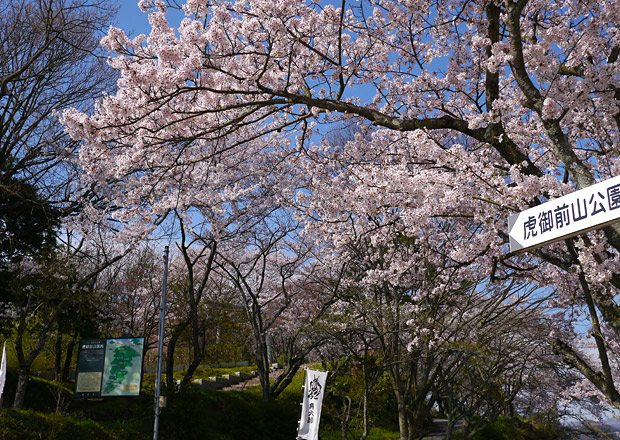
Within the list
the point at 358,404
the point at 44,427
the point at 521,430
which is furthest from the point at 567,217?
the point at 521,430

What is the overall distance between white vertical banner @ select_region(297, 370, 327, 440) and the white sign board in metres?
8.48

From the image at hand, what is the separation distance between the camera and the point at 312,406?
10.8 meters

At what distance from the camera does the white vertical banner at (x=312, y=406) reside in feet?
34.9

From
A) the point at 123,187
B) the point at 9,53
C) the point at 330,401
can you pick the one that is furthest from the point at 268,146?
the point at 330,401

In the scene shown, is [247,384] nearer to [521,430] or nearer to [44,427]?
[521,430]

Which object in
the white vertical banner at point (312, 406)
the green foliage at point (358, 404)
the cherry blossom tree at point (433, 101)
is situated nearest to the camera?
the cherry blossom tree at point (433, 101)

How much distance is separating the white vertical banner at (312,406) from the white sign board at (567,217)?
27.8 feet

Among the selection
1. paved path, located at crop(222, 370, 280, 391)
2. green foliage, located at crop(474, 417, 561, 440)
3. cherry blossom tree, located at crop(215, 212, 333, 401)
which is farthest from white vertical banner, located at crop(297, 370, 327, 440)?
green foliage, located at crop(474, 417, 561, 440)

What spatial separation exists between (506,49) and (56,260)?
12.4 metres

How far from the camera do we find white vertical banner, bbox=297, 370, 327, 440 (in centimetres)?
1063

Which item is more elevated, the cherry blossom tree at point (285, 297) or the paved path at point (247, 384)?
the cherry blossom tree at point (285, 297)

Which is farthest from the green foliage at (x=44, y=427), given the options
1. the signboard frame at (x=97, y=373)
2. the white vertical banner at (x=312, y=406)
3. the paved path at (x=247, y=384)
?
the paved path at (x=247, y=384)

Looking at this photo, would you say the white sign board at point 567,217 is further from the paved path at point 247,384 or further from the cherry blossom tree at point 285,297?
the paved path at point 247,384

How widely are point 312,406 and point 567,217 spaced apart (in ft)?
30.0
